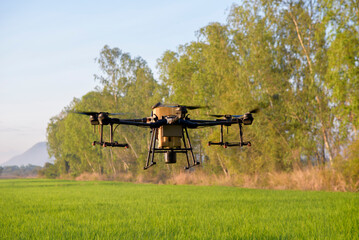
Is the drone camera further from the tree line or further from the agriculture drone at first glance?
the tree line

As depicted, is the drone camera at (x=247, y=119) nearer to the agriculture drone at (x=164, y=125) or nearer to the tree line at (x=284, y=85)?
the agriculture drone at (x=164, y=125)

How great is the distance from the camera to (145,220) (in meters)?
14.0

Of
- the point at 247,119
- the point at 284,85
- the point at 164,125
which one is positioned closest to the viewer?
the point at 164,125

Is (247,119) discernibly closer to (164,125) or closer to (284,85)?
(164,125)

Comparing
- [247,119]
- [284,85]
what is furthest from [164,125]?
Result: [284,85]

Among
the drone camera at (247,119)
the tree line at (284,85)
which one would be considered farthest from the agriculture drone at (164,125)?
the tree line at (284,85)

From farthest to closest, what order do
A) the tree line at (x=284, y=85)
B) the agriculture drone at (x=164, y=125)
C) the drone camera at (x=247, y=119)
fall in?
1. the tree line at (x=284, y=85)
2. the drone camera at (x=247, y=119)
3. the agriculture drone at (x=164, y=125)

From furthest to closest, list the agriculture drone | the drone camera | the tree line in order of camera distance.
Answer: the tree line, the drone camera, the agriculture drone

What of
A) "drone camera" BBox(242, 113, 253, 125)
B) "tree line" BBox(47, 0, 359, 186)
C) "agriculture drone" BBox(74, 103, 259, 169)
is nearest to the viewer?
"agriculture drone" BBox(74, 103, 259, 169)

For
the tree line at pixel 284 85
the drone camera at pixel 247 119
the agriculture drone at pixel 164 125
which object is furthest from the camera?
the tree line at pixel 284 85

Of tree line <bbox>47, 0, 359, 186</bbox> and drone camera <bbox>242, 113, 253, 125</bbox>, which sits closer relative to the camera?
drone camera <bbox>242, 113, 253, 125</bbox>

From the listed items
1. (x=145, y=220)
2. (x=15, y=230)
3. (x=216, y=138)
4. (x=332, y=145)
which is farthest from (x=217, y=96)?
(x=15, y=230)

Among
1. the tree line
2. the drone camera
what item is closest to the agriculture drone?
the drone camera

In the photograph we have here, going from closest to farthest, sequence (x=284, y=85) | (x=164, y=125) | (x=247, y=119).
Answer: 1. (x=164, y=125)
2. (x=247, y=119)
3. (x=284, y=85)
